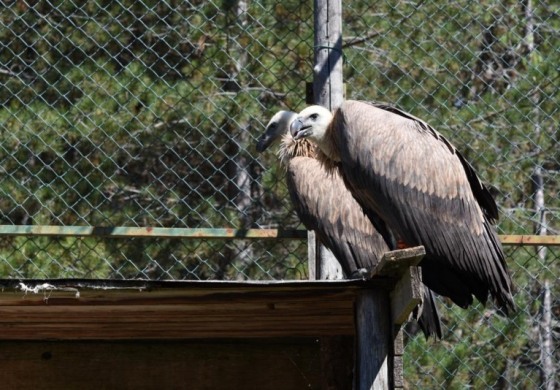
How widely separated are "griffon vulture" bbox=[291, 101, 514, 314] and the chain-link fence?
34.9 inches

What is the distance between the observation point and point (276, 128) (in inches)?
249

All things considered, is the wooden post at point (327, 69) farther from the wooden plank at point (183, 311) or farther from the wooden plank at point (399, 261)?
the wooden plank at point (399, 261)

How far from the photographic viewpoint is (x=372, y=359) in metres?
3.20

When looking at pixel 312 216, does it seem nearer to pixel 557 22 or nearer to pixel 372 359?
pixel 372 359

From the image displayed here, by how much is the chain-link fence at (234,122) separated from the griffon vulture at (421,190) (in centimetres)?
89

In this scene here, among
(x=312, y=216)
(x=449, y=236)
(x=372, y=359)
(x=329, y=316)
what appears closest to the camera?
(x=372, y=359)

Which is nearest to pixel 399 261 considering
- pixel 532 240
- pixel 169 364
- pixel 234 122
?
pixel 169 364

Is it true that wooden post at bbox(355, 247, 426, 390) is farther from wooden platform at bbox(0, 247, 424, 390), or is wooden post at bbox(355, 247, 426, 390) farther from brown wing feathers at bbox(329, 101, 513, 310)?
brown wing feathers at bbox(329, 101, 513, 310)

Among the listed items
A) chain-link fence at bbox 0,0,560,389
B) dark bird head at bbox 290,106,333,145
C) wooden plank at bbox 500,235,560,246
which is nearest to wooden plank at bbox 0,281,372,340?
wooden plank at bbox 500,235,560,246

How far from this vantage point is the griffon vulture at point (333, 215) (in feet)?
17.0

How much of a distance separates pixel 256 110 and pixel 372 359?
3.86 meters

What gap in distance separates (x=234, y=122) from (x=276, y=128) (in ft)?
1.04

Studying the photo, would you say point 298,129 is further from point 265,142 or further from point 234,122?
point 234,122

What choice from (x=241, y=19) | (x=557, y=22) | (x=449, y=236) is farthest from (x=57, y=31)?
(x=557, y=22)
